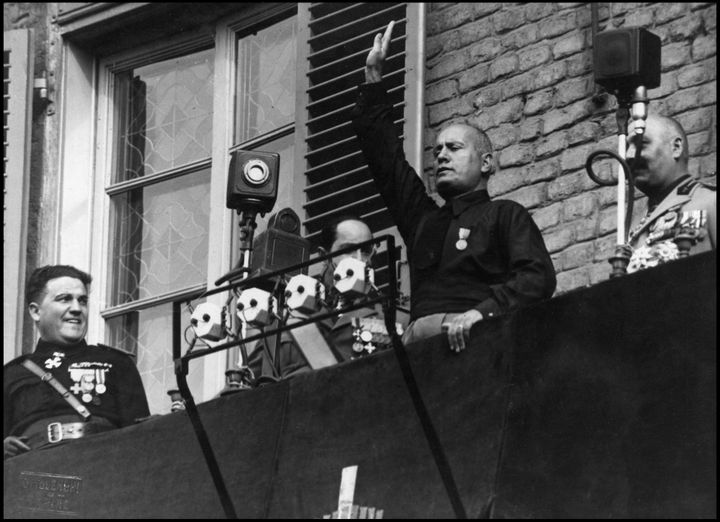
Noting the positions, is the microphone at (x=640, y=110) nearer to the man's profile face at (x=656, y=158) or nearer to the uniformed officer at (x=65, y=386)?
the man's profile face at (x=656, y=158)

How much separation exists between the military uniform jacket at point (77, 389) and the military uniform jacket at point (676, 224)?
8.86 feet

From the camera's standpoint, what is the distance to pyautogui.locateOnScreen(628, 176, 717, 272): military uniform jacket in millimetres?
7910

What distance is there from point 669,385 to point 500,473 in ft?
2.30

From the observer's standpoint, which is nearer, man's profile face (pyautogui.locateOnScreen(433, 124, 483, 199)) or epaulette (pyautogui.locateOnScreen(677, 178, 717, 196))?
epaulette (pyautogui.locateOnScreen(677, 178, 717, 196))

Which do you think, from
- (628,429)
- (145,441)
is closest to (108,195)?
(145,441)

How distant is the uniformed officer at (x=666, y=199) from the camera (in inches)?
312

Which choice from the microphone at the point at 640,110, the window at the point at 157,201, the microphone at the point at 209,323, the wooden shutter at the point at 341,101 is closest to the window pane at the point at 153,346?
the window at the point at 157,201

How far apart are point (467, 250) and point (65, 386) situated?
7.38 ft

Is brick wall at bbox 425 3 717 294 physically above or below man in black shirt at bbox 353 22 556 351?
above

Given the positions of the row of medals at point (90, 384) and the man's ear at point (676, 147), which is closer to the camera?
the man's ear at point (676, 147)

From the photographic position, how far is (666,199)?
8.16 m

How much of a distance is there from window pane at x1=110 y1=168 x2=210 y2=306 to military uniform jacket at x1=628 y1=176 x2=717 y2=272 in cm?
429

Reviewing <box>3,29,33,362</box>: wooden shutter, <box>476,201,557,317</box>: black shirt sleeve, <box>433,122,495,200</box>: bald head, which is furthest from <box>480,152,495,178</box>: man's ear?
<box>3,29,33,362</box>: wooden shutter

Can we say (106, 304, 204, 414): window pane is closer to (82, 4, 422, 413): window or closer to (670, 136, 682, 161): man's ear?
(82, 4, 422, 413): window
